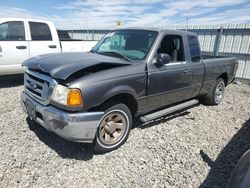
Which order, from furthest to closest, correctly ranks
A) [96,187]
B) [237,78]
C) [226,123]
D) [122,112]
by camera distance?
[237,78] < [226,123] < [122,112] < [96,187]

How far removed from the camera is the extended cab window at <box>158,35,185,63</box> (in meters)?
4.02

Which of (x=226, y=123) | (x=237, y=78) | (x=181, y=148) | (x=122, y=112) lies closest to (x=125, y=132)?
(x=122, y=112)

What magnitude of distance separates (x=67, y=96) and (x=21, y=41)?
4650mm

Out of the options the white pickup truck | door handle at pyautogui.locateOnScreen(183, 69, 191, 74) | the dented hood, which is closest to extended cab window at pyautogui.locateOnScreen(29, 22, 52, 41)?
the white pickup truck

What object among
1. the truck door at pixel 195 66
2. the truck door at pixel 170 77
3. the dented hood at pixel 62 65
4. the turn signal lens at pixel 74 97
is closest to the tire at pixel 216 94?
the truck door at pixel 195 66

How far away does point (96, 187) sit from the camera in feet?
8.55

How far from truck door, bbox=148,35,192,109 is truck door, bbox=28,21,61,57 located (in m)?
4.37

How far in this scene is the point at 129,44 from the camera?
3969 millimetres

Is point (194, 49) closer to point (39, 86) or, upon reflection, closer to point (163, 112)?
point (163, 112)

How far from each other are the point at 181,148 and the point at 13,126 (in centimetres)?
310

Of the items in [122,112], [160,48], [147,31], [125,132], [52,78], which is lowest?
[125,132]

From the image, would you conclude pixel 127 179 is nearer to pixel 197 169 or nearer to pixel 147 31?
pixel 197 169

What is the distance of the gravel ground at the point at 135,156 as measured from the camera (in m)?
2.74

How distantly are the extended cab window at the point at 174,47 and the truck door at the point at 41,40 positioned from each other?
4351mm
